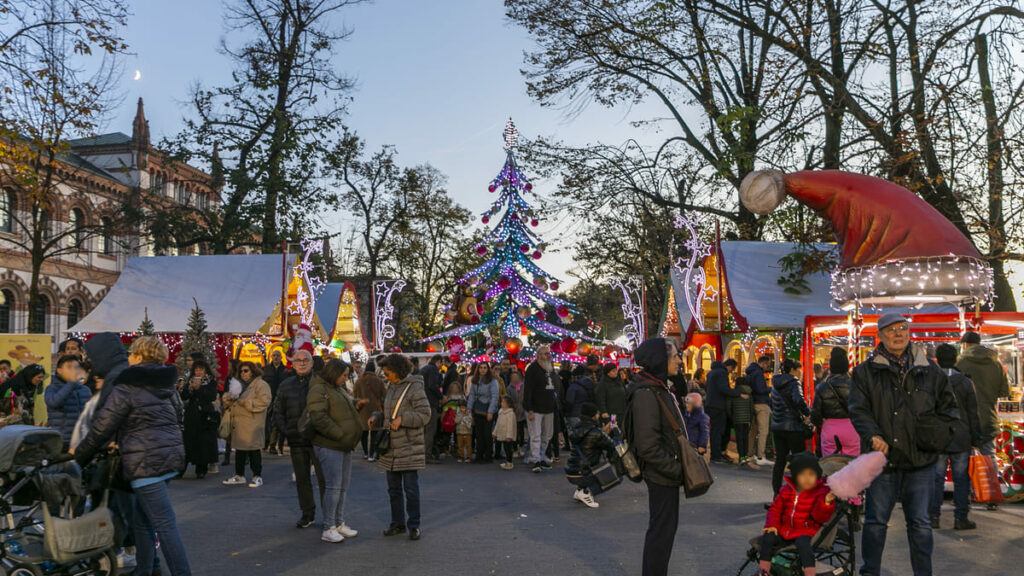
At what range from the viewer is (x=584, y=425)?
31.1 feet

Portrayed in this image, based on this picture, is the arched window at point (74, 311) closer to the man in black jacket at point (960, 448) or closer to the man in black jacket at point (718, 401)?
the man in black jacket at point (718, 401)

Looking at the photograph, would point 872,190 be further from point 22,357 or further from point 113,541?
point 22,357

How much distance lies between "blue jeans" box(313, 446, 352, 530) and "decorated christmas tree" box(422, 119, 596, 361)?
17.3 metres

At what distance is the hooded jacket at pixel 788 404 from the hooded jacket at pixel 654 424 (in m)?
4.91

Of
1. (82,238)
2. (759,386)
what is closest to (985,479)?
(759,386)

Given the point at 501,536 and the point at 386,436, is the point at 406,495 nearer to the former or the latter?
the point at 386,436

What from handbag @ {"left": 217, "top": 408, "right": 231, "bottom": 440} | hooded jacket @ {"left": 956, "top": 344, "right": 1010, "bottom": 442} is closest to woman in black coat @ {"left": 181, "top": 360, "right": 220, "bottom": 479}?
handbag @ {"left": 217, "top": 408, "right": 231, "bottom": 440}

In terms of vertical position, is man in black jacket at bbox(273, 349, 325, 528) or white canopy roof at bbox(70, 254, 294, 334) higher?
white canopy roof at bbox(70, 254, 294, 334)

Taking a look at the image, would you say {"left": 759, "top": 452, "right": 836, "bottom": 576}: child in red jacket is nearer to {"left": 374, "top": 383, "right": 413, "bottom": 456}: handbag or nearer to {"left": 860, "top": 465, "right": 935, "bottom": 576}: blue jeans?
{"left": 860, "top": 465, "right": 935, "bottom": 576}: blue jeans

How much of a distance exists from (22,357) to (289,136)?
1631 cm

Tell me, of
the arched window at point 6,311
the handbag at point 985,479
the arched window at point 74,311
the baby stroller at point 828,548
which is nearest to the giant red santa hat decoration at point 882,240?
the handbag at point 985,479

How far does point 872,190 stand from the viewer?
11391mm

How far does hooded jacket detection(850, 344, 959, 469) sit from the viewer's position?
5.54 meters

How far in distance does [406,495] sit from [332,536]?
2.46 feet
